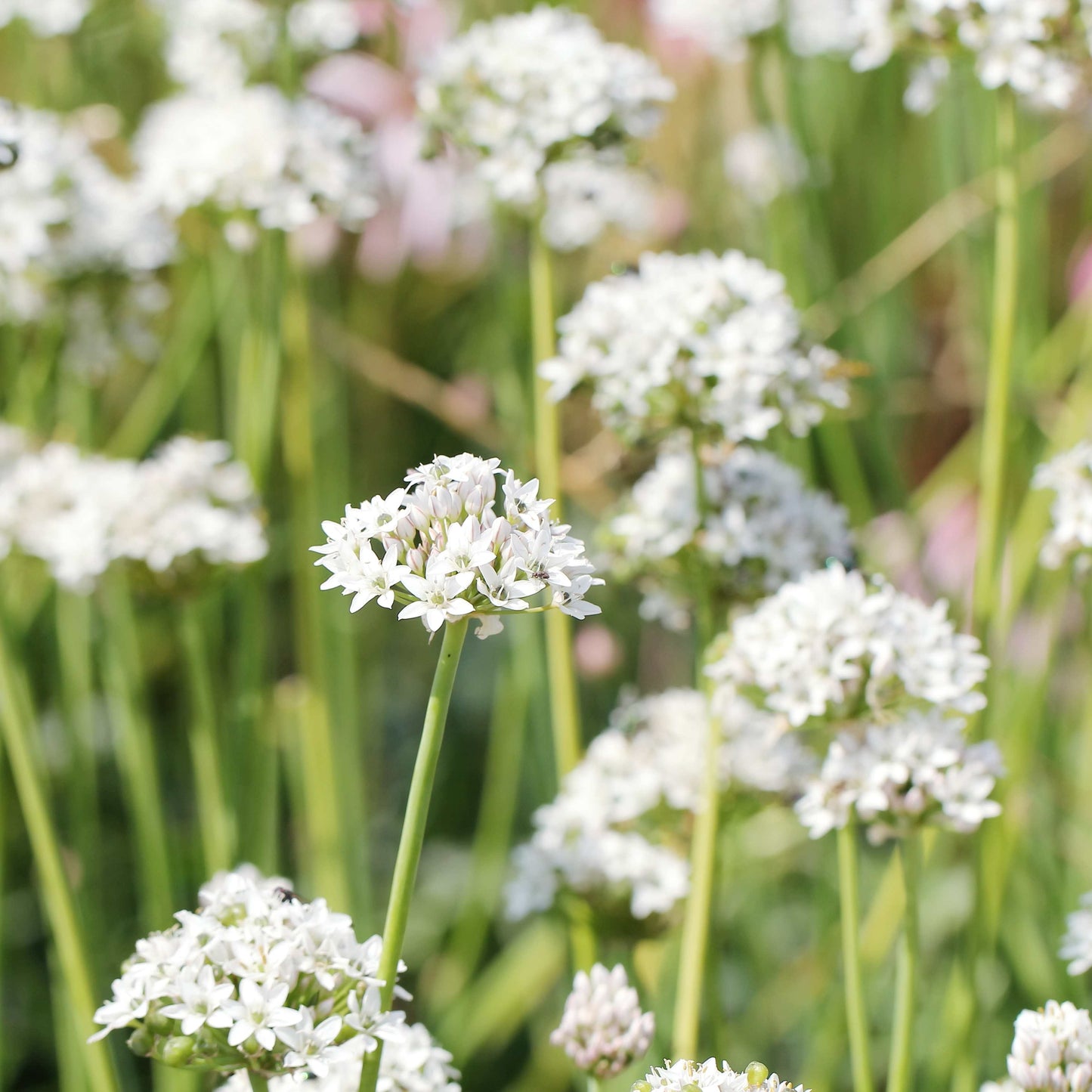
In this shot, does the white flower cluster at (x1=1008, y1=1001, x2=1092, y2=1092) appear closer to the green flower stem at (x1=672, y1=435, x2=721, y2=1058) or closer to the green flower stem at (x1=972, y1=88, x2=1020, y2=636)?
the green flower stem at (x1=672, y1=435, x2=721, y2=1058)

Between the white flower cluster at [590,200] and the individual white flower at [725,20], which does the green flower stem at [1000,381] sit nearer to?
the white flower cluster at [590,200]

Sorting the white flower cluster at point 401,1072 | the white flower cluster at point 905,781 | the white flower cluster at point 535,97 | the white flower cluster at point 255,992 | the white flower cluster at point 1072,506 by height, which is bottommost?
the white flower cluster at point 401,1072

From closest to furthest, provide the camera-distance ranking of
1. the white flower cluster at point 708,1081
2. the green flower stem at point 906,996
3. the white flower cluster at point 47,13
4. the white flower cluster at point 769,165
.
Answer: the white flower cluster at point 708,1081, the green flower stem at point 906,996, the white flower cluster at point 47,13, the white flower cluster at point 769,165

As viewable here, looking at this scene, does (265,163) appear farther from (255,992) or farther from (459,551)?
(255,992)

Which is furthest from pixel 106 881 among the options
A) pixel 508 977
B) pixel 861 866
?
pixel 861 866

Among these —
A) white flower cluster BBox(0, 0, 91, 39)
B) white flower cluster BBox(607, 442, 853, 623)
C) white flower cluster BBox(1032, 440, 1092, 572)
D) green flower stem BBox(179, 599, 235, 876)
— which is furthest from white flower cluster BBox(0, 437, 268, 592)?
white flower cluster BBox(1032, 440, 1092, 572)

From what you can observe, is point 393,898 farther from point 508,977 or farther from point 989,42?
point 508,977

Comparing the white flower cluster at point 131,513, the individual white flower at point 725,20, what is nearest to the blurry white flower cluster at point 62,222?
the white flower cluster at point 131,513
